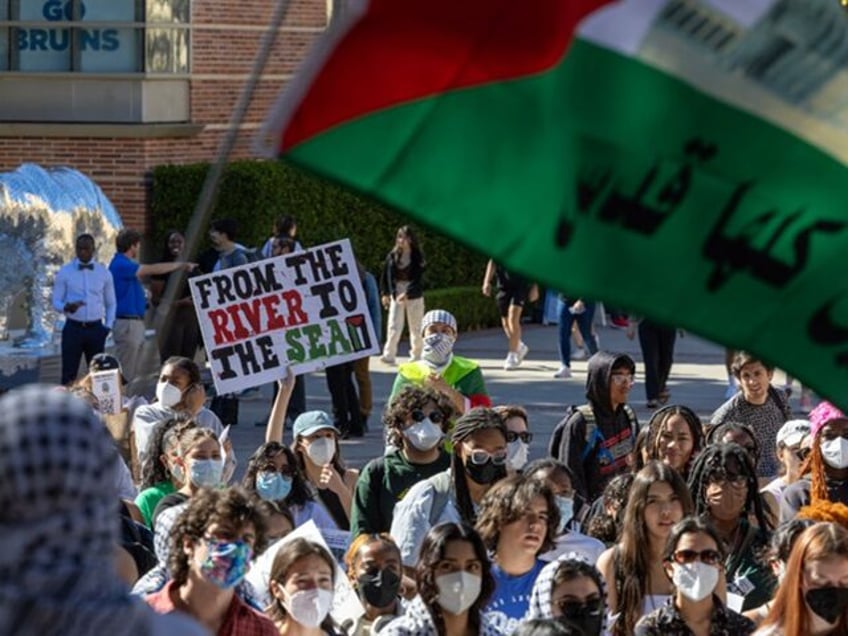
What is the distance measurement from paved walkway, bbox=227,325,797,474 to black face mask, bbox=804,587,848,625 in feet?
31.8

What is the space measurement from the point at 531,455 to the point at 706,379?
20.8 ft

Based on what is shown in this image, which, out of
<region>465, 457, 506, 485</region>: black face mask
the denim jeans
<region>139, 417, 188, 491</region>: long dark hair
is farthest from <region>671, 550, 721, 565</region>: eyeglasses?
the denim jeans

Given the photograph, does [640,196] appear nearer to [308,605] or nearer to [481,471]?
[308,605]

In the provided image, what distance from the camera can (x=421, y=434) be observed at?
10.7m

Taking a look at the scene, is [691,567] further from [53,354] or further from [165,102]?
[165,102]

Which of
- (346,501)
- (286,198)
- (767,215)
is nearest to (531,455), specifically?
(346,501)

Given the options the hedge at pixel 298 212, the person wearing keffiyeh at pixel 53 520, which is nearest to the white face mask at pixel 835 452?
the person wearing keffiyeh at pixel 53 520

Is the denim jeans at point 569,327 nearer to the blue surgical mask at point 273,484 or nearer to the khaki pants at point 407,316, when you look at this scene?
the khaki pants at point 407,316

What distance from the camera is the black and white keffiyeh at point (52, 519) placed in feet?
11.2

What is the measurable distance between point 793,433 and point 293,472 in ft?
8.85

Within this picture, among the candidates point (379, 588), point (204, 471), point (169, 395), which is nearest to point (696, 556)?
point (379, 588)

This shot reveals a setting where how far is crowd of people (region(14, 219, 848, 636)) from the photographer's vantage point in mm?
3436

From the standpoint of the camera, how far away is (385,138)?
468cm

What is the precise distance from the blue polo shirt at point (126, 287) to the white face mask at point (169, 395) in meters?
8.61
